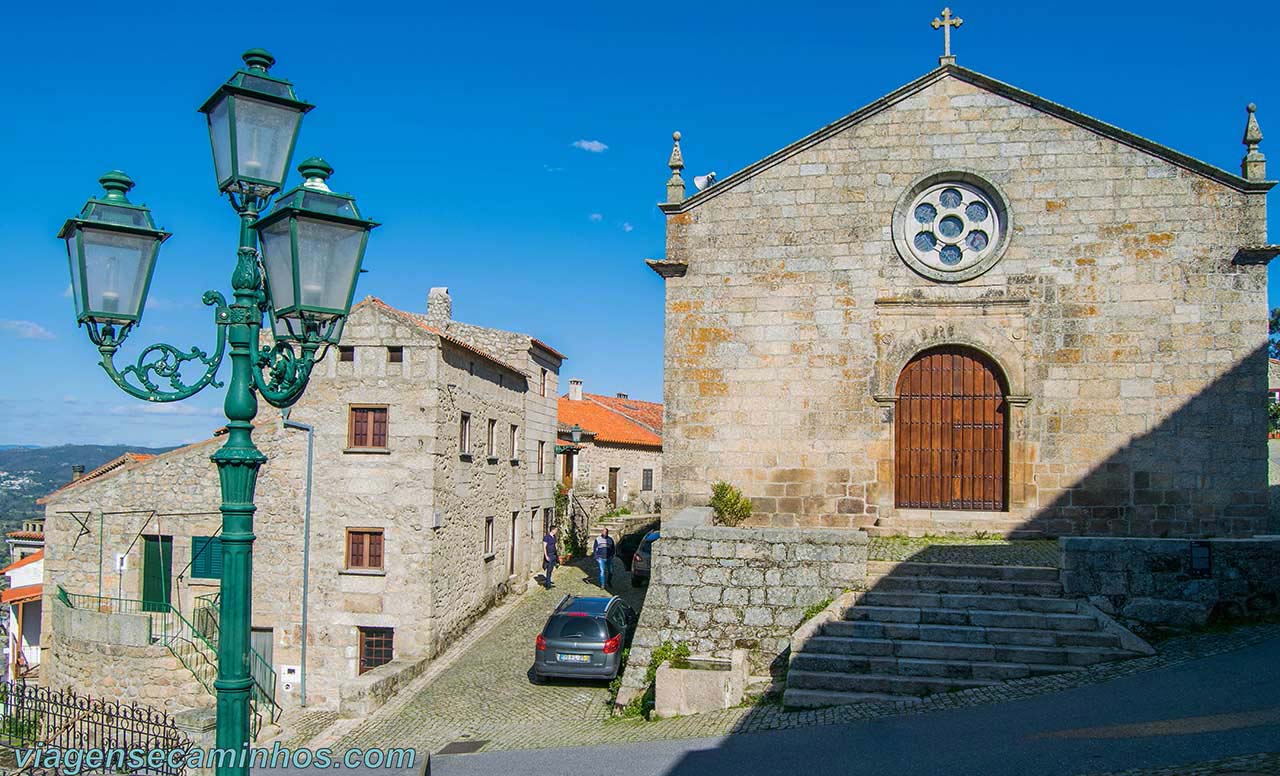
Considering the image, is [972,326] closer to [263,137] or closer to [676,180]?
[676,180]

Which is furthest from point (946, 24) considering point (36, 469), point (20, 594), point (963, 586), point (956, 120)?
point (36, 469)

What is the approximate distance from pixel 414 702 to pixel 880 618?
7.69 m

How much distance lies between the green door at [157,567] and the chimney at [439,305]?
8.42 meters

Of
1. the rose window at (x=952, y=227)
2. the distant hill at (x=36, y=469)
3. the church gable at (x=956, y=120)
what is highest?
the church gable at (x=956, y=120)

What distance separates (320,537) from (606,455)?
50.6 feet

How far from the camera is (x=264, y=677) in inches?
724

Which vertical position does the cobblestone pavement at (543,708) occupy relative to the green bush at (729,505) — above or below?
below

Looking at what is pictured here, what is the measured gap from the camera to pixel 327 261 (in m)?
4.84

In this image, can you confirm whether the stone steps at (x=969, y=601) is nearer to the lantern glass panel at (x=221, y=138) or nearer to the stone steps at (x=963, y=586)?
the stone steps at (x=963, y=586)

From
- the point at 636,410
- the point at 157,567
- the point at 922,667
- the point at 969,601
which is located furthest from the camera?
the point at 636,410

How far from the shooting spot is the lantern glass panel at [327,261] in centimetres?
475

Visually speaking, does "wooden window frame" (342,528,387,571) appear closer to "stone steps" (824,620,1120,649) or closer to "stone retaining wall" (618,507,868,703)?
"stone retaining wall" (618,507,868,703)

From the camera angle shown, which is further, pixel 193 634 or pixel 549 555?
pixel 549 555

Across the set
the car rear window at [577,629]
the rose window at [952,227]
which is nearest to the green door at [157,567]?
the car rear window at [577,629]
